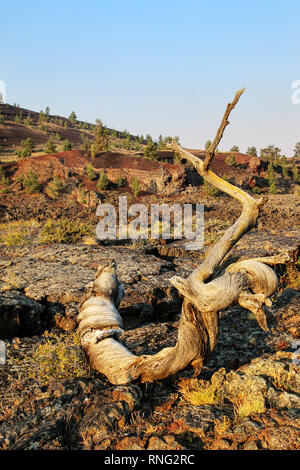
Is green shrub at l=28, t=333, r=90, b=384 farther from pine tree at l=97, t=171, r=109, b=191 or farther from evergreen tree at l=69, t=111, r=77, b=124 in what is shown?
evergreen tree at l=69, t=111, r=77, b=124

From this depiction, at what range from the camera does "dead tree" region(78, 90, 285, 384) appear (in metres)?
3.82

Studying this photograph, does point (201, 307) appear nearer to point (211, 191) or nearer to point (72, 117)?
point (211, 191)

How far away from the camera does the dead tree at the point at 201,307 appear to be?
3820 mm

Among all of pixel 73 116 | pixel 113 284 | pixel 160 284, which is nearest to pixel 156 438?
pixel 113 284

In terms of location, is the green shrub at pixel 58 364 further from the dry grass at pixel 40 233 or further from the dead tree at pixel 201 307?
the dry grass at pixel 40 233
